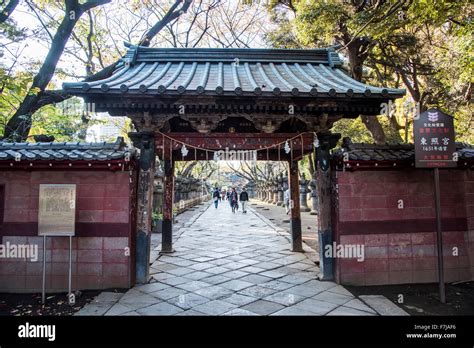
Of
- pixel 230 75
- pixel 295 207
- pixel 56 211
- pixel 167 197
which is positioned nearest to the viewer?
pixel 56 211

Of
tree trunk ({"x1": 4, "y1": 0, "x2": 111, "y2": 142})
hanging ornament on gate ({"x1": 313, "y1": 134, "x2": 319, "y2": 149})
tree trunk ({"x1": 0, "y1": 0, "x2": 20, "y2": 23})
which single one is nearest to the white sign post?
tree trunk ({"x1": 4, "y1": 0, "x2": 111, "y2": 142})

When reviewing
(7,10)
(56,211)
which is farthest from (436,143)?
(7,10)

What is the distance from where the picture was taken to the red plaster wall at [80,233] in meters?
5.74

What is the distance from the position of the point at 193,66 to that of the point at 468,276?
7.60 m

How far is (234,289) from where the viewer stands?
19.1 feet

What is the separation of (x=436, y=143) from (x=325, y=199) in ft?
7.36

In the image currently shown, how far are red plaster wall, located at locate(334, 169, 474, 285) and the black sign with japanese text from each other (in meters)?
0.87

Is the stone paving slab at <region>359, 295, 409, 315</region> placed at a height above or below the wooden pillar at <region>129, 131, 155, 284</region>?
below

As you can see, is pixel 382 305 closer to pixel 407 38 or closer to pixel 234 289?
pixel 234 289

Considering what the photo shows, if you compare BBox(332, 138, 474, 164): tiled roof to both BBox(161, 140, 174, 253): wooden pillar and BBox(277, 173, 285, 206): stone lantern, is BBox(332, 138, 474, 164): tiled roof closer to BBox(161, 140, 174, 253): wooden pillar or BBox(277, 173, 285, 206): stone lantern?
BBox(161, 140, 174, 253): wooden pillar

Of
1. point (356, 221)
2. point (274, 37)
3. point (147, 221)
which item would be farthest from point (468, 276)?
point (274, 37)

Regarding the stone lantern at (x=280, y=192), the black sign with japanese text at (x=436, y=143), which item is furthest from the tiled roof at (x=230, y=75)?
the stone lantern at (x=280, y=192)

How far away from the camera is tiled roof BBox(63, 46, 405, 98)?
540 centimetres

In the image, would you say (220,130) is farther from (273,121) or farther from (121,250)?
(121,250)
